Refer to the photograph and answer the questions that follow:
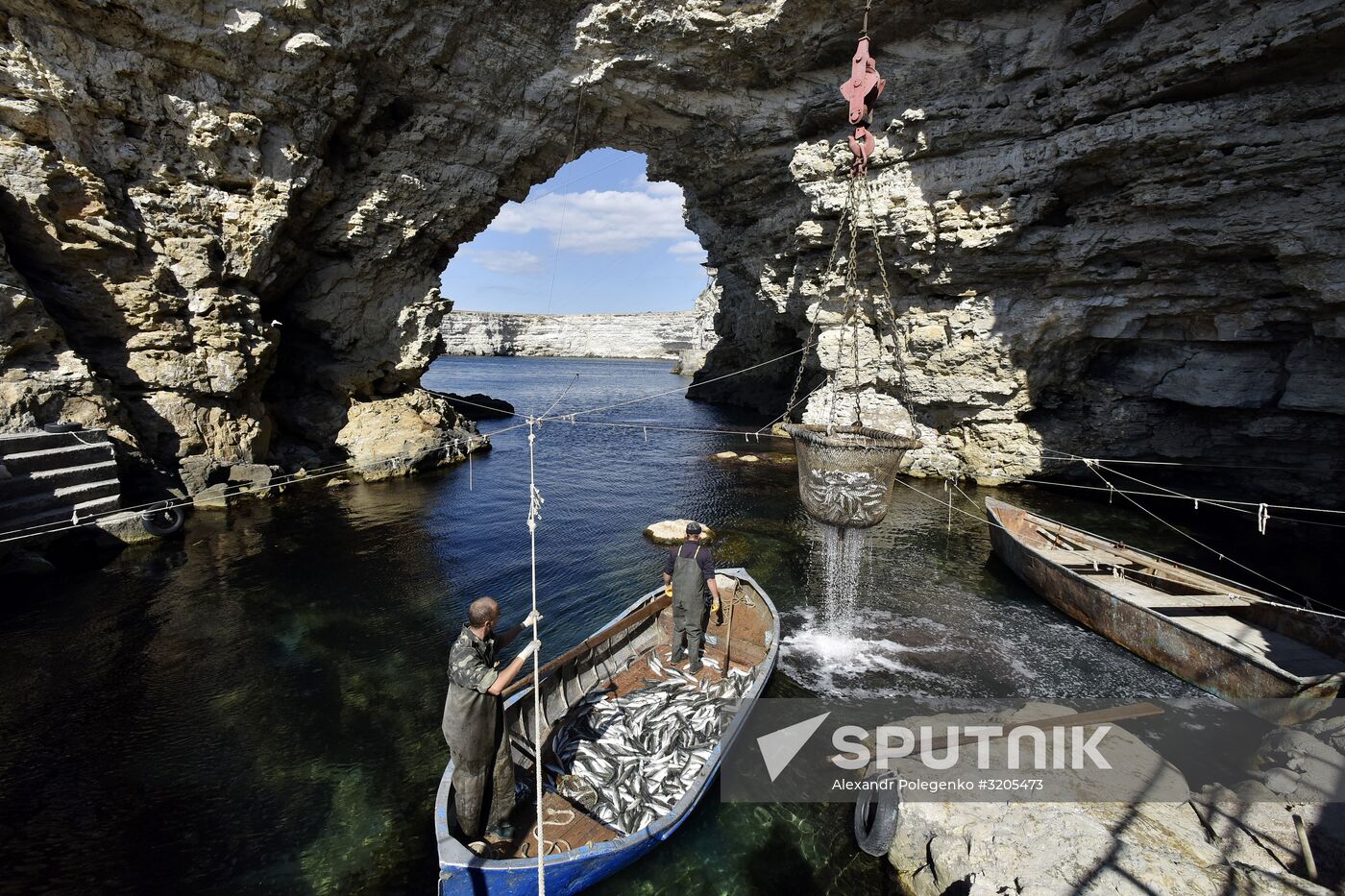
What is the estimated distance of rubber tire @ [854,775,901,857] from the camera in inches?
224

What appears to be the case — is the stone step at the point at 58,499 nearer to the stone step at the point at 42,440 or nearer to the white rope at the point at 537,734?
the stone step at the point at 42,440

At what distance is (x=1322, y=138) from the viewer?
13.0 m

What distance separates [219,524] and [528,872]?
16982mm

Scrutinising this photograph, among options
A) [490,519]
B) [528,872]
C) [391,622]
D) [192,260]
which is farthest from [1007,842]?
[192,260]

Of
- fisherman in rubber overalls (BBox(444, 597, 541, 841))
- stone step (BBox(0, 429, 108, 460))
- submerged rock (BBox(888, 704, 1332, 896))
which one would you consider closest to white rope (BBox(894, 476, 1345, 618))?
submerged rock (BBox(888, 704, 1332, 896))

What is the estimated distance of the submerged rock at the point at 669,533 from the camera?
15414 mm

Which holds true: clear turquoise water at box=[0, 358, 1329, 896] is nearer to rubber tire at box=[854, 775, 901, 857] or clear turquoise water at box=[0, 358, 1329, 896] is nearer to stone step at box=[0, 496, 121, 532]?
rubber tire at box=[854, 775, 901, 857]

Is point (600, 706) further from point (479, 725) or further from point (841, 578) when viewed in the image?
point (841, 578)

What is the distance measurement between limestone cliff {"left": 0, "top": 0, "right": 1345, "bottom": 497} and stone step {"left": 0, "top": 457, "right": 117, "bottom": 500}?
189 centimetres

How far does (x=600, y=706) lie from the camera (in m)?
7.43

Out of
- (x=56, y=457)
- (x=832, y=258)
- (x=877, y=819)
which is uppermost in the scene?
(x=832, y=258)

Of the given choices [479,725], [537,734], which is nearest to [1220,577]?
[537,734]

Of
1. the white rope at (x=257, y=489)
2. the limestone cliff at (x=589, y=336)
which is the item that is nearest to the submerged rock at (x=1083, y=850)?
the white rope at (x=257, y=489)

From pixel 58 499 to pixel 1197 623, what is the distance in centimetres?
2425
